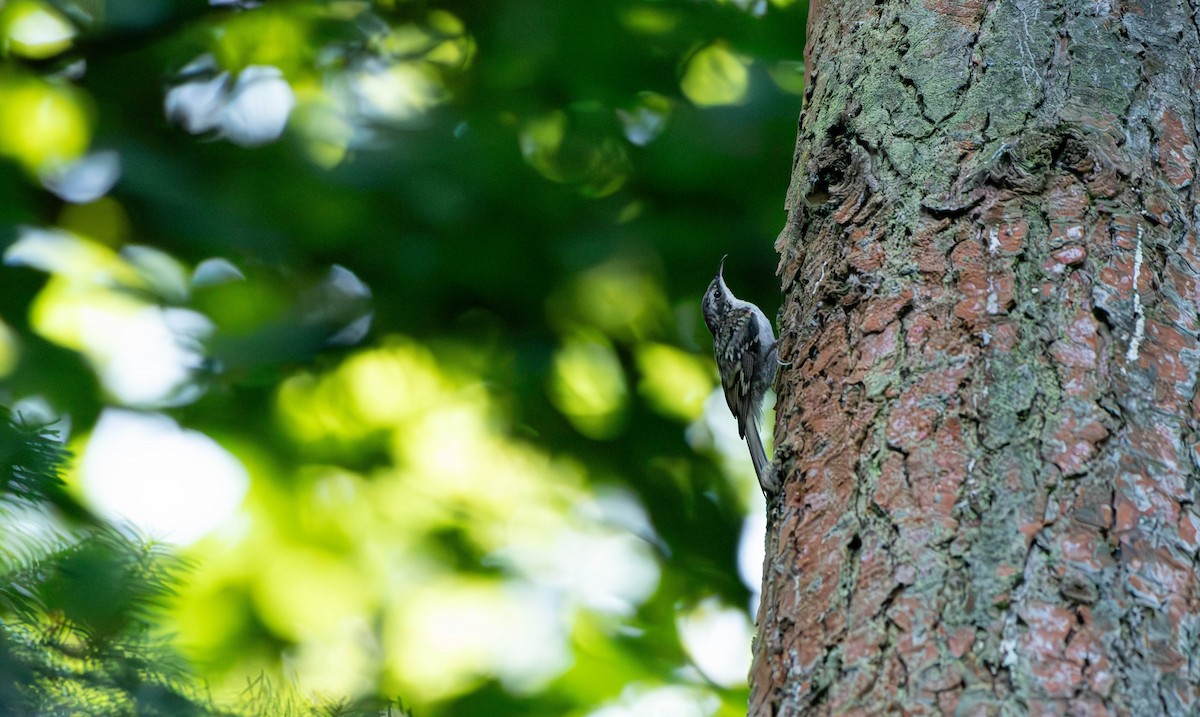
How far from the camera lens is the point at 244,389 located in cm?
370

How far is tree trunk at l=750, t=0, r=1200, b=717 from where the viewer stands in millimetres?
1300

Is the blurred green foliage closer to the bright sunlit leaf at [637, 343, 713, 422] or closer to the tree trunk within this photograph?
the bright sunlit leaf at [637, 343, 713, 422]

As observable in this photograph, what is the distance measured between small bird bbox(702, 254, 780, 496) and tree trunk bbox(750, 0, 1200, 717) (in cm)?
134

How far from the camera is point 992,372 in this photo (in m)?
1.55

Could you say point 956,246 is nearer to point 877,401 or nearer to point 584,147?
point 877,401

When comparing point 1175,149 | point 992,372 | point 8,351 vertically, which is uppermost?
point 1175,149

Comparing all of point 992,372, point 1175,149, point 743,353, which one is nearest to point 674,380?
point 743,353

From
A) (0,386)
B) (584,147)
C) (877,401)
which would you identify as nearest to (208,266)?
(0,386)

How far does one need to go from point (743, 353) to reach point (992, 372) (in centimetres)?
199

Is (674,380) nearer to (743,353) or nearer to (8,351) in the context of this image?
(743,353)

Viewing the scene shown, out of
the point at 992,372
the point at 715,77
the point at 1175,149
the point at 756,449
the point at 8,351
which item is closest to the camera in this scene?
the point at 992,372

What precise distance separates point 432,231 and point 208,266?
2.49 ft

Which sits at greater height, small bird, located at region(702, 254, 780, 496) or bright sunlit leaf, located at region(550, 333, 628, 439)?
small bird, located at region(702, 254, 780, 496)

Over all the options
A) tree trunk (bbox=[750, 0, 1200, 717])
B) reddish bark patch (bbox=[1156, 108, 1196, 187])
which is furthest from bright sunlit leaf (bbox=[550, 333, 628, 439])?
reddish bark patch (bbox=[1156, 108, 1196, 187])
